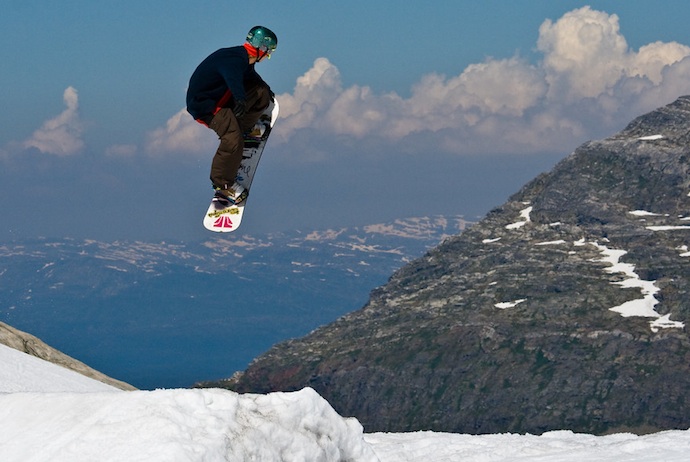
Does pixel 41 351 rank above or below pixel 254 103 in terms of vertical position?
below

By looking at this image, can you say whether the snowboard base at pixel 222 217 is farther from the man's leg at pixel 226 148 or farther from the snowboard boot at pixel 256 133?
the snowboard boot at pixel 256 133

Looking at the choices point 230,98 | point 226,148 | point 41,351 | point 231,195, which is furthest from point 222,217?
point 41,351

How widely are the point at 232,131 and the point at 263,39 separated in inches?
114

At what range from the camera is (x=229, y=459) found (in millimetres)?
12438

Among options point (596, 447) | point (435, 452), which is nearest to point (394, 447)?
point (435, 452)

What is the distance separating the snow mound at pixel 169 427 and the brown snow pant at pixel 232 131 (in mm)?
8238

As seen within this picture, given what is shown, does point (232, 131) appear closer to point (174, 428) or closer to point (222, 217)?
point (222, 217)

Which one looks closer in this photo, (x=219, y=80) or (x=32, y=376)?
(x=219, y=80)

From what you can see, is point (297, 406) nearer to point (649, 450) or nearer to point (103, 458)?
point (103, 458)

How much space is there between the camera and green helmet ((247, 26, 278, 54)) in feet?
61.6

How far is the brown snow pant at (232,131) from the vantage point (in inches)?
821

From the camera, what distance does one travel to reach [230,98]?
20.6 metres

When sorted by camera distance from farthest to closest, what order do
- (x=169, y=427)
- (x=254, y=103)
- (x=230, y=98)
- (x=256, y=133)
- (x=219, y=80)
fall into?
(x=256, y=133), (x=254, y=103), (x=230, y=98), (x=219, y=80), (x=169, y=427)

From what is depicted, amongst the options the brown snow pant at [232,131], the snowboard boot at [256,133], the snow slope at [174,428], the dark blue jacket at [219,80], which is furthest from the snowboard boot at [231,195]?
the snow slope at [174,428]
